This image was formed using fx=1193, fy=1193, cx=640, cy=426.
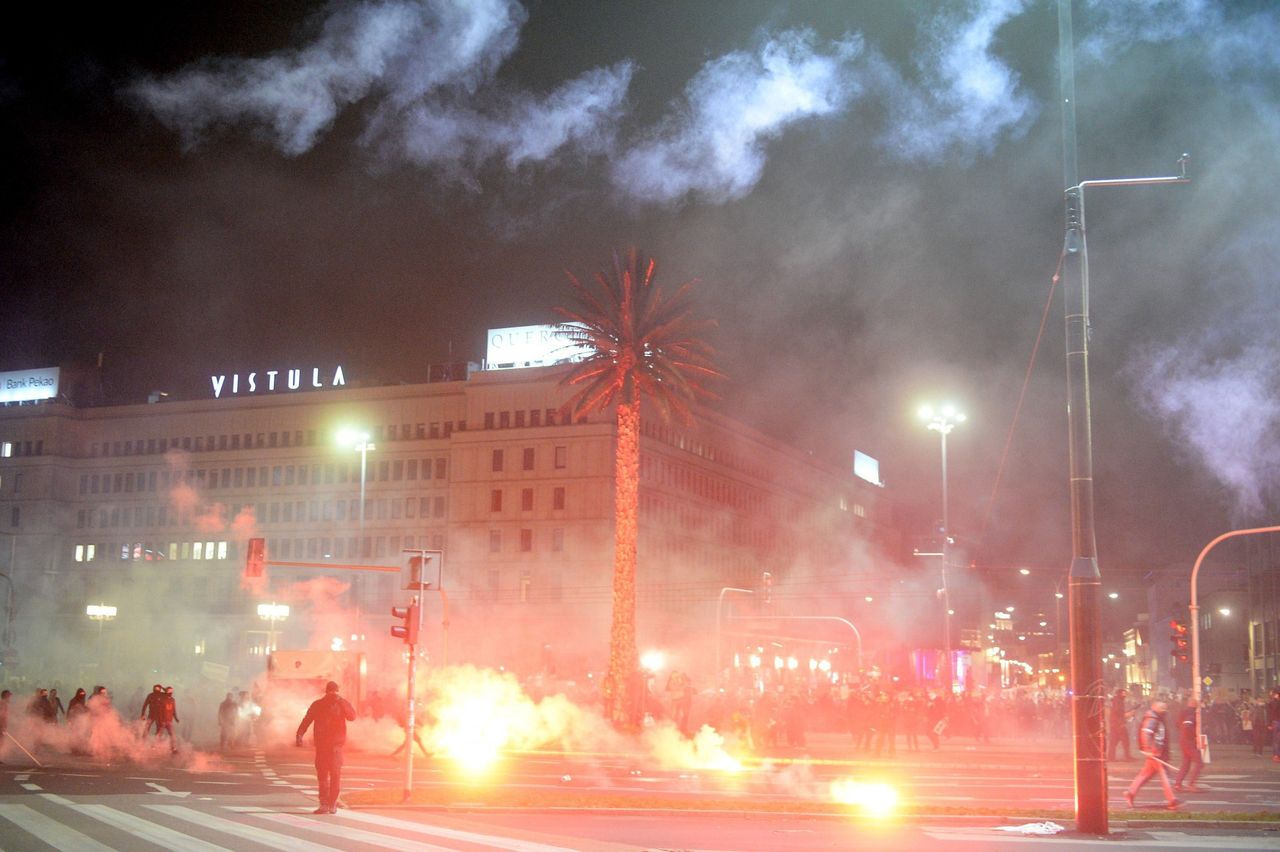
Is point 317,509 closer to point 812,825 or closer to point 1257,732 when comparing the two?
point 1257,732

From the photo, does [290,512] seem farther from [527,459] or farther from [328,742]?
[328,742]

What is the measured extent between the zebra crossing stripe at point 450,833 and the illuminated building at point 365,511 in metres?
58.6

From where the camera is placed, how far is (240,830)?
1466 centimetres

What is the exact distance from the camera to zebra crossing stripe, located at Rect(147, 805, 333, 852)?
13.2 meters

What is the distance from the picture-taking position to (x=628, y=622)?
41.2m

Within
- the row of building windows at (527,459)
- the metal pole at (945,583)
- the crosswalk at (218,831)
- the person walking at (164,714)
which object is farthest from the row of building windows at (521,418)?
the crosswalk at (218,831)

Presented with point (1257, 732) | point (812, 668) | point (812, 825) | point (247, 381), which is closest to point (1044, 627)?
point (812, 668)

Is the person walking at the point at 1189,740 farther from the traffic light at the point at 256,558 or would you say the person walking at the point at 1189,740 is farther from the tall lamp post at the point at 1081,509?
the traffic light at the point at 256,558

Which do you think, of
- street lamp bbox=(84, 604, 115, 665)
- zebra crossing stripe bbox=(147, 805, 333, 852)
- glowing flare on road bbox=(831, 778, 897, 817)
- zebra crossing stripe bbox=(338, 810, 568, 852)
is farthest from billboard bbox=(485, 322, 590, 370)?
zebra crossing stripe bbox=(338, 810, 568, 852)

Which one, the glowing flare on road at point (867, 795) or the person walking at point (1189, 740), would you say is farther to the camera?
the person walking at point (1189, 740)

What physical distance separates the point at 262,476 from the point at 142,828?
79985mm

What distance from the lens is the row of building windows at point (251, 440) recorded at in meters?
87.5

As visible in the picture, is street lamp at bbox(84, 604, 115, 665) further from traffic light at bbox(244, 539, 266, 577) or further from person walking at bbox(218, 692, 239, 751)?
person walking at bbox(218, 692, 239, 751)

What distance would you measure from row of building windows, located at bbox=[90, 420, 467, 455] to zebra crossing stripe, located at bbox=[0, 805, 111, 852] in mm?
69158
